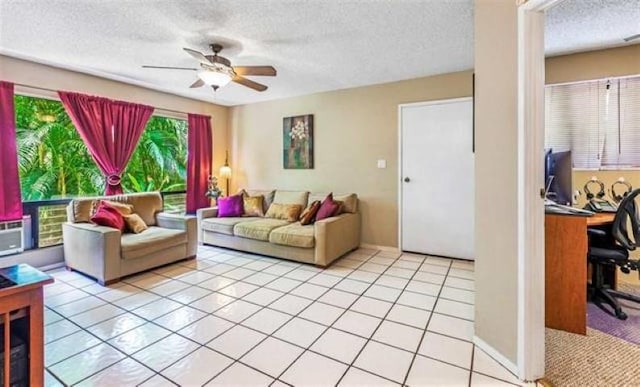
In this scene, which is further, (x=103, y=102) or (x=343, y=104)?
(x=343, y=104)

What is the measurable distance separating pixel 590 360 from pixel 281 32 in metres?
3.18

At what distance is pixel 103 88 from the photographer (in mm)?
3834

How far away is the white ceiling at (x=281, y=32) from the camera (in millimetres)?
2211

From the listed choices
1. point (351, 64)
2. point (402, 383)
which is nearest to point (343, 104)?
point (351, 64)

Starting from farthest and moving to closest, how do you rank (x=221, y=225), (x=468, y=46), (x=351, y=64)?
1. (x=221, y=225)
2. (x=351, y=64)
3. (x=468, y=46)

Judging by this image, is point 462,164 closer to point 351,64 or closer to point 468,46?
point 468,46

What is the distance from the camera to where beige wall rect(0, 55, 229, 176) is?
10.5 ft

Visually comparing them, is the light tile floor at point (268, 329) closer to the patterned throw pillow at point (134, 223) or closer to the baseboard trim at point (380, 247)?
the patterned throw pillow at point (134, 223)

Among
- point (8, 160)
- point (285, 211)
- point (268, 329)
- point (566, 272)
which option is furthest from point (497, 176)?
point (8, 160)

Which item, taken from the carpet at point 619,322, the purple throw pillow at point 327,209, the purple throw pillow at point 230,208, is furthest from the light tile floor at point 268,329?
the purple throw pillow at point 230,208

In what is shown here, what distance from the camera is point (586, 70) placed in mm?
3080

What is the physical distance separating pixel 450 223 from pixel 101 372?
3.60 m

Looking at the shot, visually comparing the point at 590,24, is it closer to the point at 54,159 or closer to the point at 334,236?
the point at 334,236

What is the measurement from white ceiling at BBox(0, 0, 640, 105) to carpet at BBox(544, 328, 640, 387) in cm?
238
